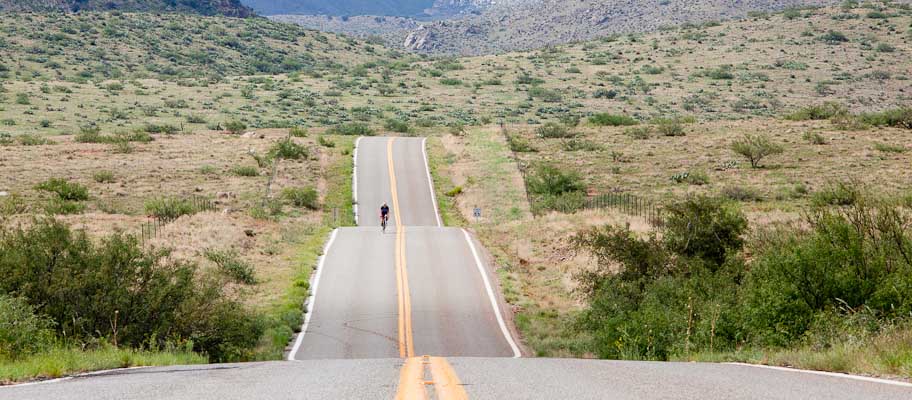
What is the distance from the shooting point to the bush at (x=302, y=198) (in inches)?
2032

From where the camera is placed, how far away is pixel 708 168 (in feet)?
193

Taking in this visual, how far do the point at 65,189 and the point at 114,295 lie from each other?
109 ft

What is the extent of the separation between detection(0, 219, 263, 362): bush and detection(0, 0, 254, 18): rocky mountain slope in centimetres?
15886

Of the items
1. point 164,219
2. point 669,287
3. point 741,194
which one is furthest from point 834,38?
point 669,287

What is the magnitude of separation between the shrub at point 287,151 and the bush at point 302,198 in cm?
1170

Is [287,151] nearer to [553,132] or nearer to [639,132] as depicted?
[553,132]

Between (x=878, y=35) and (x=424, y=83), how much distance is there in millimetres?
62936

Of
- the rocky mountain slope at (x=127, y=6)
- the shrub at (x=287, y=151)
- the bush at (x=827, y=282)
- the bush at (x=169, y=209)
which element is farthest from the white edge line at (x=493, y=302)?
the rocky mountain slope at (x=127, y=6)

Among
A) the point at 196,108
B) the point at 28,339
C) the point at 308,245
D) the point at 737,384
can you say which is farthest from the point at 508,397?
the point at 196,108

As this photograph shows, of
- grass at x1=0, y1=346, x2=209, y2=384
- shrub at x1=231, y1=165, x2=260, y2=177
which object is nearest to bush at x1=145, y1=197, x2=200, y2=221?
shrub at x1=231, y1=165, x2=260, y2=177

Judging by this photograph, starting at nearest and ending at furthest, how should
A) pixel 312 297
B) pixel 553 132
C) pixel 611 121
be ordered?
pixel 312 297
pixel 553 132
pixel 611 121

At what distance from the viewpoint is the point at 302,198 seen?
51.9 metres

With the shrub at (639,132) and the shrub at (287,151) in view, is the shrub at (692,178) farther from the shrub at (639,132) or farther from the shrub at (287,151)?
the shrub at (287,151)

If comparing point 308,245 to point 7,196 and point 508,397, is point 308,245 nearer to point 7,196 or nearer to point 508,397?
point 7,196
